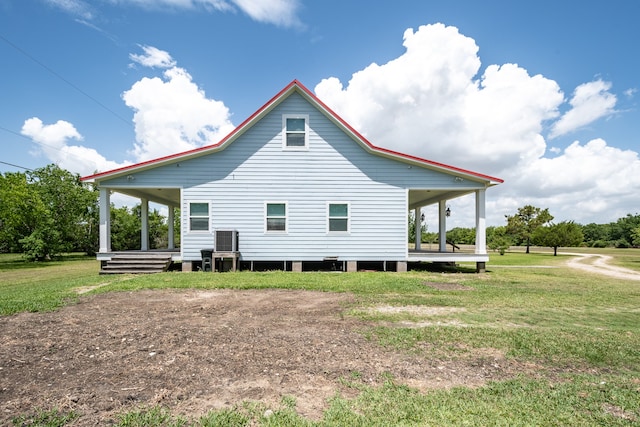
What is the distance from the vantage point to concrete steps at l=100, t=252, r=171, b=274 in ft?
42.6

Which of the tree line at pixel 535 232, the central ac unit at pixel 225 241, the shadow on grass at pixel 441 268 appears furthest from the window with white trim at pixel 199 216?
the tree line at pixel 535 232

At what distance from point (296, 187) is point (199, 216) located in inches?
167

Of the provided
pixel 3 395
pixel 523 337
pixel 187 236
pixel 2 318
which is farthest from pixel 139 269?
pixel 523 337

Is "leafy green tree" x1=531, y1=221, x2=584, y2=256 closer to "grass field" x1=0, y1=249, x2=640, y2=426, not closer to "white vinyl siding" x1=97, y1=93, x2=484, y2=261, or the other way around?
"white vinyl siding" x1=97, y1=93, x2=484, y2=261

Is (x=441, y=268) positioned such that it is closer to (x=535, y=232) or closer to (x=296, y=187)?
(x=296, y=187)

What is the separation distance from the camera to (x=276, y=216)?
13586 mm

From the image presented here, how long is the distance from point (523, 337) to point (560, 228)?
33.6 metres

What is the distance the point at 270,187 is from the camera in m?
13.5

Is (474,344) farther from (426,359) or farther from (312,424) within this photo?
(312,424)

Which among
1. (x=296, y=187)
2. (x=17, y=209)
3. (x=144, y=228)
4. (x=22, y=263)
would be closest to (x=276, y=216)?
(x=296, y=187)

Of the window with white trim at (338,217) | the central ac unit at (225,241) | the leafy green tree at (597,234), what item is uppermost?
the window with white trim at (338,217)

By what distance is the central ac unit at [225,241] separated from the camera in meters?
12.9

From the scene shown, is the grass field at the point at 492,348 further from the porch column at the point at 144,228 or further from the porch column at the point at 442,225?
the porch column at the point at 442,225

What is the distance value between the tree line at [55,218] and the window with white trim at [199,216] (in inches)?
591
